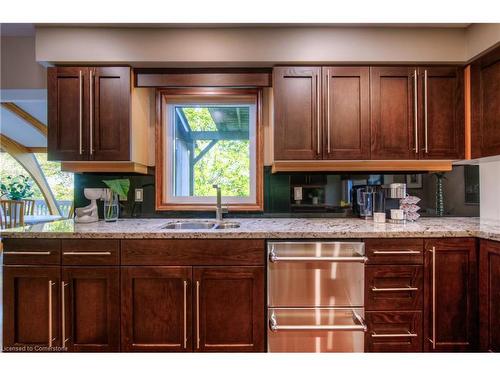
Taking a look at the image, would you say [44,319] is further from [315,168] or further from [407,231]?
[407,231]

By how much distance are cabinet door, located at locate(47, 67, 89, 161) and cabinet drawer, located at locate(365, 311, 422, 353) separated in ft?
7.36

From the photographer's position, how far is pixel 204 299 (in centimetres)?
170

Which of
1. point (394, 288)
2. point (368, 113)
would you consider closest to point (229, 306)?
point (394, 288)

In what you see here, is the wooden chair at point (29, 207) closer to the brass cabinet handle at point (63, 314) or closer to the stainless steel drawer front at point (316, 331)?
the brass cabinet handle at point (63, 314)

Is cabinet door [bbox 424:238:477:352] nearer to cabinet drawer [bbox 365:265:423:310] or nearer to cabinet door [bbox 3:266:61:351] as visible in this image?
cabinet drawer [bbox 365:265:423:310]

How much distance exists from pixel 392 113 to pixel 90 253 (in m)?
2.22

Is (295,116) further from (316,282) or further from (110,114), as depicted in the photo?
(110,114)

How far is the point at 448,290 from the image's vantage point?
1714mm

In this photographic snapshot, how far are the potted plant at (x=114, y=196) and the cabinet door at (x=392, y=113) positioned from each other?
1936mm

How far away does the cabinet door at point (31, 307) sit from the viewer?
5.55 ft

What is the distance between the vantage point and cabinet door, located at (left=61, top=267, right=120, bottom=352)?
169 centimetres

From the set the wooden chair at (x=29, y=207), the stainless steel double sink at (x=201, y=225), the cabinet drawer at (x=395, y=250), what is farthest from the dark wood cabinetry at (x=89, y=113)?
the wooden chair at (x=29, y=207)

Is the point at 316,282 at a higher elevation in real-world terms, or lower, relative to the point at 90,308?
higher
